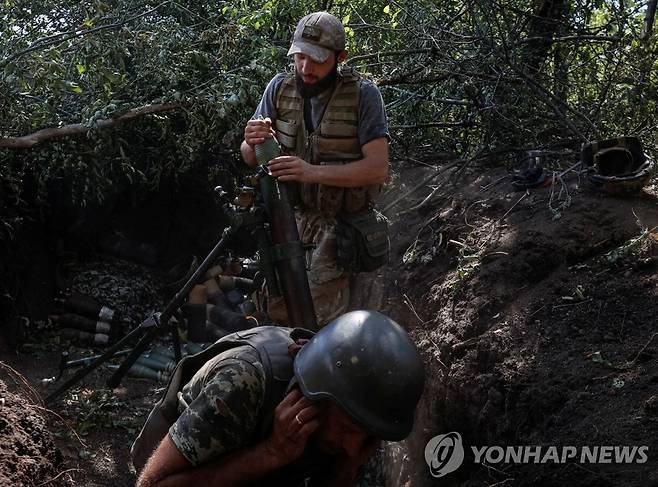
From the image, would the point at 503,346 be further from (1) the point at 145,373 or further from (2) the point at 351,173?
(1) the point at 145,373

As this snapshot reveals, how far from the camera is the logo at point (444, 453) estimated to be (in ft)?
12.8

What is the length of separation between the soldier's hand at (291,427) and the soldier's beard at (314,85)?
2274mm

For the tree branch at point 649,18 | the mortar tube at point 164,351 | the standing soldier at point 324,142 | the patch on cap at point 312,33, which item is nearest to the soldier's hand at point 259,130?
Answer: the standing soldier at point 324,142

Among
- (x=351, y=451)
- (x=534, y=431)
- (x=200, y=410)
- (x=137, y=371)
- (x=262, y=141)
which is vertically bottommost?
(x=137, y=371)

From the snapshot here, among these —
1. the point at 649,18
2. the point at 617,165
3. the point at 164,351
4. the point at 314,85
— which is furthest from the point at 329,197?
the point at 649,18

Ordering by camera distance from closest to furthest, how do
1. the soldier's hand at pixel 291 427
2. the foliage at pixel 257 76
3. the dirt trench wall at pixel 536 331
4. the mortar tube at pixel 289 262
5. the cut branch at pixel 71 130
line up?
the soldier's hand at pixel 291 427 < the dirt trench wall at pixel 536 331 < the mortar tube at pixel 289 262 < the cut branch at pixel 71 130 < the foliage at pixel 257 76

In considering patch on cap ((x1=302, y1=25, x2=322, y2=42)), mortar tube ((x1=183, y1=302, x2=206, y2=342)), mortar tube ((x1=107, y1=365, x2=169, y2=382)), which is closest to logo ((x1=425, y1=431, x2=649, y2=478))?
patch on cap ((x1=302, y1=25, x2=322, y2=42))

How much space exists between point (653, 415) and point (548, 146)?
302cm

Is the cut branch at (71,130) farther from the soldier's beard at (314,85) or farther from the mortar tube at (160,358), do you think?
the mortar tube at (160,358)

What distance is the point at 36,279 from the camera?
21.3 feet

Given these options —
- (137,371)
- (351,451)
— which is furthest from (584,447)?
(137,371)

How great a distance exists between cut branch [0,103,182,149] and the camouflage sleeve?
3303 millimetres

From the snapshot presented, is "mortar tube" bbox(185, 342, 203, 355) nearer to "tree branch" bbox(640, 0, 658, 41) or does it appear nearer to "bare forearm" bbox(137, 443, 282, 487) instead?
"bare forearm" bbox(137, 443, 282, 487)

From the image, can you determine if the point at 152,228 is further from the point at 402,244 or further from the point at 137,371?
the point at 402,244
